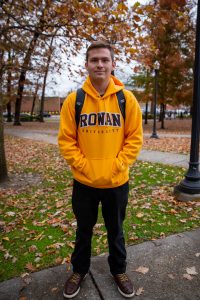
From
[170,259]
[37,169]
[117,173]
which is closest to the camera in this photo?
[117,173]

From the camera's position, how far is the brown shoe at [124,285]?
2.59 metres

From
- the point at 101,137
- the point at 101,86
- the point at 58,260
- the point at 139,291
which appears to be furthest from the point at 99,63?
the point at 58,260

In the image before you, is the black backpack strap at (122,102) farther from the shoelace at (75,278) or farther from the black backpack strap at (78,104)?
the shoelace at (75,278)

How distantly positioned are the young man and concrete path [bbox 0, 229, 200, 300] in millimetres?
168

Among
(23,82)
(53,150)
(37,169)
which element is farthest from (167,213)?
(23,82)

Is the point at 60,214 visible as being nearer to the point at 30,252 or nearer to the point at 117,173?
the point at 30,252

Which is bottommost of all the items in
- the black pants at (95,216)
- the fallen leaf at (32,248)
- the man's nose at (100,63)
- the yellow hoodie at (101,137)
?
the fallen leaf at (32,248)

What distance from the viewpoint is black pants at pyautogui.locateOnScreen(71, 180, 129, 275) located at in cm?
254

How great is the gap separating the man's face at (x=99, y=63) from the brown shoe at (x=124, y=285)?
1.94 meters

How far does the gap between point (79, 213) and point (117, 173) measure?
0.56 meters

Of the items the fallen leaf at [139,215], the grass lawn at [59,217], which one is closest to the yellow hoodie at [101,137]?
the grass lawn at [59,217]

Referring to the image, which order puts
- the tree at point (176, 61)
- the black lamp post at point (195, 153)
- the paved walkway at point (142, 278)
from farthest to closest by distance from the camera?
the tree at point (176, 61) < the black lamp post at point (195, 153) < the paved walkway at point (142, 278)

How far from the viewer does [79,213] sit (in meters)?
2.59

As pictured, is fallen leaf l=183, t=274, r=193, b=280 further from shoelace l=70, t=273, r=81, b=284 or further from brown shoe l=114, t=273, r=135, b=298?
shoelace l=70, t=273, r=81, b=284
